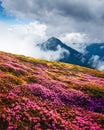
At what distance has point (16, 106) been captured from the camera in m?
36.8

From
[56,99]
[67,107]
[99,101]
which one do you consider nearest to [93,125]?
[67,107]

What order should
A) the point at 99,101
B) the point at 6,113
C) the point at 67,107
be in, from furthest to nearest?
the point at 99,101, the point at 67,107, the point at 6,113

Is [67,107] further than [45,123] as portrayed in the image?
Yes

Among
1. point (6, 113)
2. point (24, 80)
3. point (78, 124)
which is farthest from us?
point (24, 80)

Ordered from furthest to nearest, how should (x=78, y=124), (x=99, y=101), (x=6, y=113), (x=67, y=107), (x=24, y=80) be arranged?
(x=24, y=80) < (x=99, y=101) < (x=67, y=107) < (x=78, y=124) < (x=6, y=113)

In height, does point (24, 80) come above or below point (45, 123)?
above

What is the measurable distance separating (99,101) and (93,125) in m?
14.1

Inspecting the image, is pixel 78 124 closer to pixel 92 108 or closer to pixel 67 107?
pixel 67 107

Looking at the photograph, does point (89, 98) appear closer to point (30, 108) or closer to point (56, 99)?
point (56, 99)

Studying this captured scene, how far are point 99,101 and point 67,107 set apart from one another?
10835mm

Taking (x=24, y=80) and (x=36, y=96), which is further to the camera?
(x=24, y=80)

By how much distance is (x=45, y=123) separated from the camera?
112 ft

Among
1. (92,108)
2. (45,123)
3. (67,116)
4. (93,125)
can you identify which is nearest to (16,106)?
(45,123)

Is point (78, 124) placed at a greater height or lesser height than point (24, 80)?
lesser
